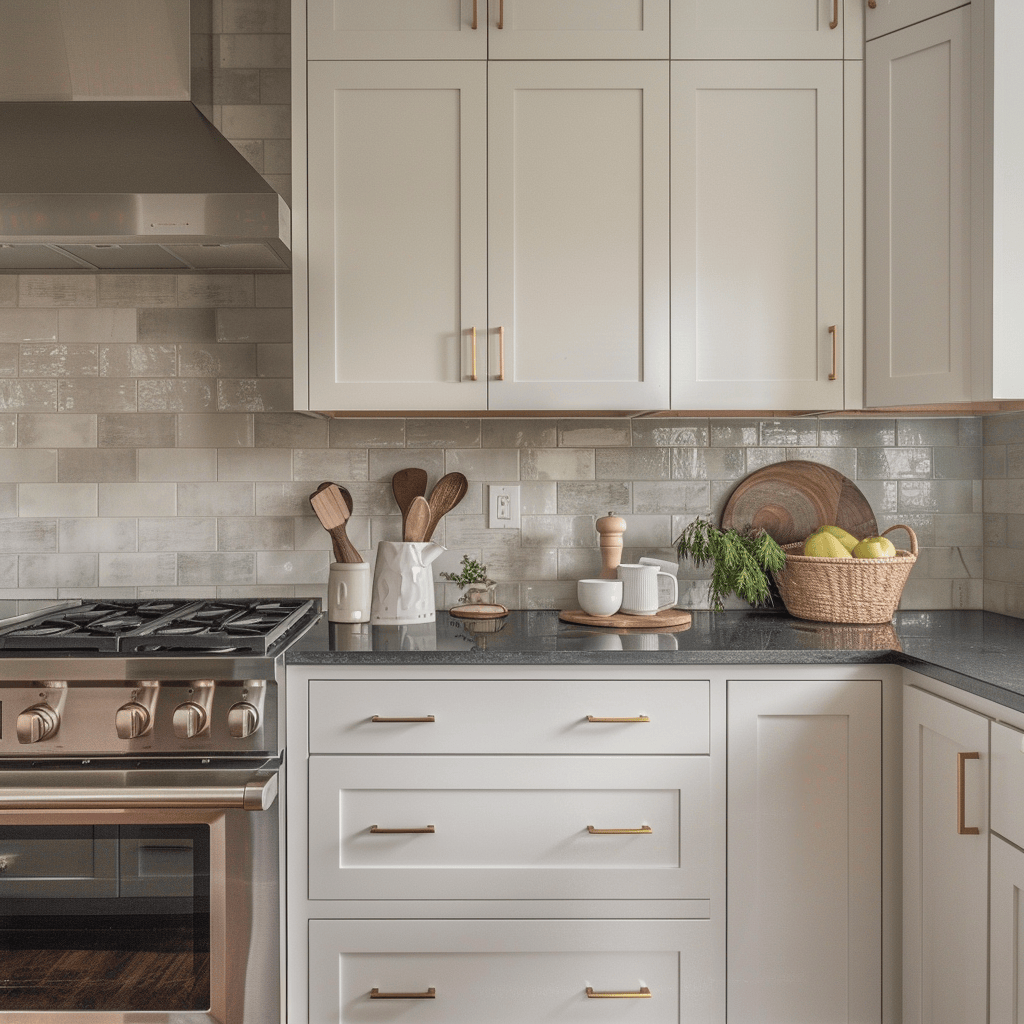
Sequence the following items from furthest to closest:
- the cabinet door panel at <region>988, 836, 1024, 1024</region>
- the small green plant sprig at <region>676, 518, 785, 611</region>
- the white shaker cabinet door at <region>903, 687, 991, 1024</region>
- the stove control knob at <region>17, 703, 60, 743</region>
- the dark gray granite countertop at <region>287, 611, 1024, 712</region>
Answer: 1. the small green plant sprig at <region>676, 518, 785, 611</region>
2. the dark gray granite countertop at <region>287, 611, 1024, 712</region>
3. the stove control knob at <region>17, 703, 60, 743</region>
4. the white shaker cabinet door at <region>903, 687, 991, 1024</region>
5. the cabinet door panel at <region>988, 836, 1024, 1024</region>

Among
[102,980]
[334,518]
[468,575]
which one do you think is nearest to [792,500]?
[468,575]

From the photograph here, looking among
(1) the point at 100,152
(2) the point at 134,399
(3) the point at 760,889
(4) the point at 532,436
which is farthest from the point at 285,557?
(3) the point at 760,889

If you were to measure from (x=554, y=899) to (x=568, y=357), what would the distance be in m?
1.16

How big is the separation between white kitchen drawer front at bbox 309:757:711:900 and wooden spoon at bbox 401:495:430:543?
2.02 ft

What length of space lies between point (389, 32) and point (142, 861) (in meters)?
1.83

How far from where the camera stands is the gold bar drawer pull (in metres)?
1.63

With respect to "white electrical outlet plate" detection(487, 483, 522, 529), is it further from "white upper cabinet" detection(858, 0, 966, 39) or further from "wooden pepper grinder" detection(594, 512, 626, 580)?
"white upper cabinet" detection(858, 0, 966, 39)

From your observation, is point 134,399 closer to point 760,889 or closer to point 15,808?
point 15,808

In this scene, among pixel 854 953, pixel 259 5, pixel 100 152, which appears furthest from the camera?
pixel 259 5

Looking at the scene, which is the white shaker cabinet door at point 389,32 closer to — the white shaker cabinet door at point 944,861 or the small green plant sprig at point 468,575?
the small green plant sprig at point 468,575

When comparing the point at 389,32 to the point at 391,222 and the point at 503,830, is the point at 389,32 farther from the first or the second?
the point at 503,830

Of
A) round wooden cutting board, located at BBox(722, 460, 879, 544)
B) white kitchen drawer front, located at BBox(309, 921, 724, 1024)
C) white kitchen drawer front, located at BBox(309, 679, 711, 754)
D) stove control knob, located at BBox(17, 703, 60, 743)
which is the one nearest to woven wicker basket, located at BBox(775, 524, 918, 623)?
round wooden cutting board, located at BBox(722, 460, 879, 544)

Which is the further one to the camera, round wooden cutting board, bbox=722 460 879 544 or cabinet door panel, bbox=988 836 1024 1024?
round wooden cutting board, bbox=722 460 879 544

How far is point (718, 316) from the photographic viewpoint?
1.93m
